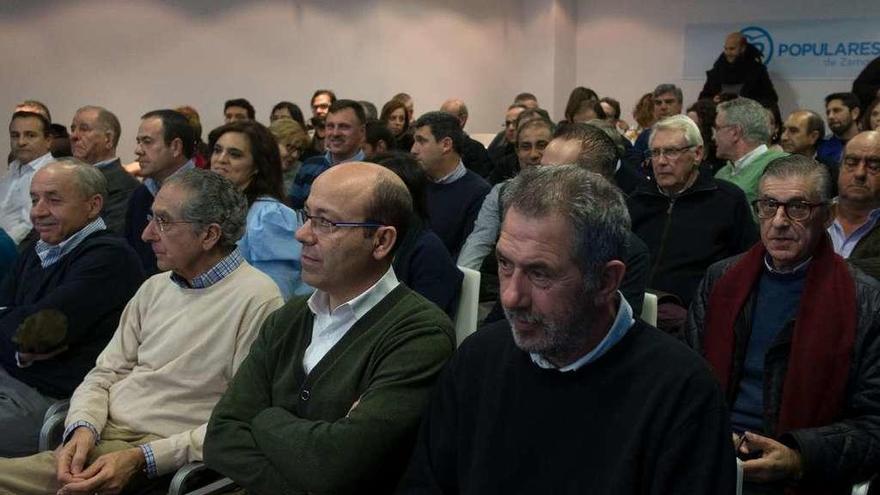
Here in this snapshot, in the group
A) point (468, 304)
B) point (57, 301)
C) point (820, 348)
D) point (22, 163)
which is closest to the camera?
point (820, 348)

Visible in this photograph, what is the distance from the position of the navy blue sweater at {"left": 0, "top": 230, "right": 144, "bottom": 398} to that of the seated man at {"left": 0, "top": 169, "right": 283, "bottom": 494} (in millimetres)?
257

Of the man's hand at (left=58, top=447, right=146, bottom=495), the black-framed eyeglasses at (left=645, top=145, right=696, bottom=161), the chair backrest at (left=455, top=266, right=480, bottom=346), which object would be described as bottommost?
the man's hand at (left=58, top=447, right=146, bottom=495)

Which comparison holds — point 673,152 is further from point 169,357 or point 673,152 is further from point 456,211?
point 169,357

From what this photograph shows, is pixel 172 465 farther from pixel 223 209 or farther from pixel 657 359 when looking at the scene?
pixel 657 359

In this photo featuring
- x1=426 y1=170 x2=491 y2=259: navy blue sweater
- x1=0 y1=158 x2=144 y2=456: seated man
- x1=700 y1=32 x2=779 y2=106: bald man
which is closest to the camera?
x1=0 y1=158 x2=144 y2=456: seated man

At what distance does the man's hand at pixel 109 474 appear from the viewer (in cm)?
240

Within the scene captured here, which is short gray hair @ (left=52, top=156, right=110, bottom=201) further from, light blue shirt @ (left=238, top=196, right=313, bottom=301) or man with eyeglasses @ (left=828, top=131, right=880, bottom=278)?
man with eyeglasses @ (left=828, top=131, right=880, bottom=278)

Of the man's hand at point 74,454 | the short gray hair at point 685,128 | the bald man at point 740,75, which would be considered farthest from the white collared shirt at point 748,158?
the bald man at point 740,75

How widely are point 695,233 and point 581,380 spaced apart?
2.32 m

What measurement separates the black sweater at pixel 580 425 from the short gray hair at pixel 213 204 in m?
1.15

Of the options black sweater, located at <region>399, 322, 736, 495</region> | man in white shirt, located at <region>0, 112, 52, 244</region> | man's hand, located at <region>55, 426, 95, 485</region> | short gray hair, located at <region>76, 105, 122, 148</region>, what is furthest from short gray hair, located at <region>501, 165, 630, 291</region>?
man in white shirt, located at <region>0, 112, 52, 244</region>

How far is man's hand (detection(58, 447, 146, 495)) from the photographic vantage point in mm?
2398

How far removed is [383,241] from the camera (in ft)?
7.34

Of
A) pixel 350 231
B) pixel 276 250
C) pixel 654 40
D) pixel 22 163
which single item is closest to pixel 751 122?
pixel 276 250
